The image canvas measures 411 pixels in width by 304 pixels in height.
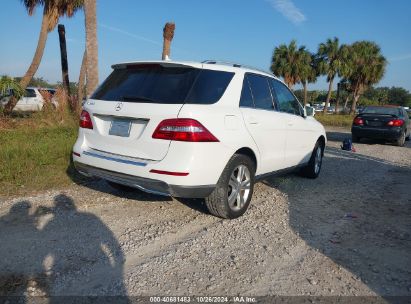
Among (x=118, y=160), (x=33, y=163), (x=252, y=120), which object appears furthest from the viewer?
(x=33, y=163)

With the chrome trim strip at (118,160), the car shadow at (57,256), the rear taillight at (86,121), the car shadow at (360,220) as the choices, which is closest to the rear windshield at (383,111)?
the car shadow at (360,220)

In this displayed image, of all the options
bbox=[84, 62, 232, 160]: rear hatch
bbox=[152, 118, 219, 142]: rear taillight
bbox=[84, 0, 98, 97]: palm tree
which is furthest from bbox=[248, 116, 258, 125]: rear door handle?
bbox=[84, 0, 98, 97]: palm tree

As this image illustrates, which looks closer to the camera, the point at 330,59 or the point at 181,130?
the point at 181,130

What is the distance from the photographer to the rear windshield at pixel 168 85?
4.05 metres

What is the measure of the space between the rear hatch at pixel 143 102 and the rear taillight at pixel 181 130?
0.20 feet

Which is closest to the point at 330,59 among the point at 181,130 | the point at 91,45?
the point at 91,45

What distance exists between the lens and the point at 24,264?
10.7 feet

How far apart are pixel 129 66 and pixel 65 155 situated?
3.10m

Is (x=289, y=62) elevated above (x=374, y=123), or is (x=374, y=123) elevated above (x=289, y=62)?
(x=289, y=62)

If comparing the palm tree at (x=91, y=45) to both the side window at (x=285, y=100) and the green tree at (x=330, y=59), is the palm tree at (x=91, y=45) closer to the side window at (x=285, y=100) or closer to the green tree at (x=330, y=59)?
the side window at (x=285, y=100)

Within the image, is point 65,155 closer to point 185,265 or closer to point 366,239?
point 185,265

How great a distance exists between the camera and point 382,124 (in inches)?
544

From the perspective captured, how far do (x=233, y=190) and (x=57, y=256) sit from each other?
2061mm

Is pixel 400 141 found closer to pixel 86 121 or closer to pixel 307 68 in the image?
pixel 86 121
